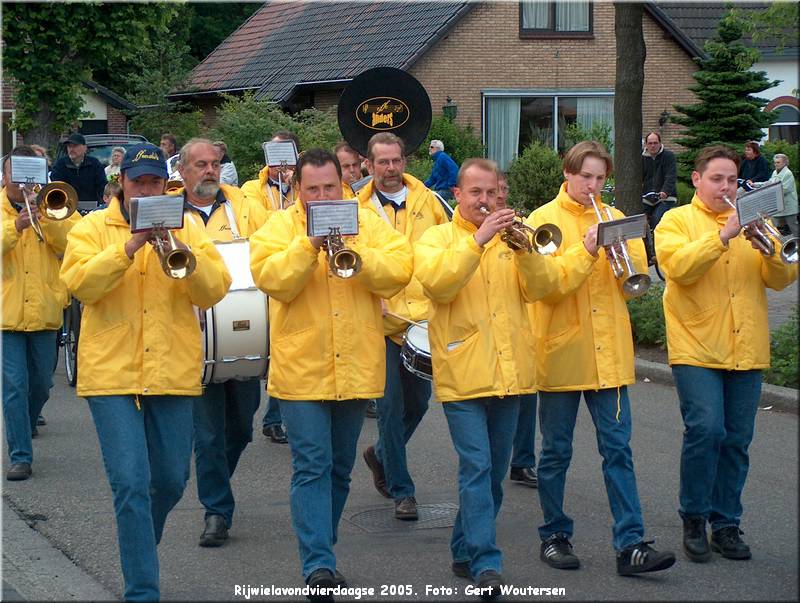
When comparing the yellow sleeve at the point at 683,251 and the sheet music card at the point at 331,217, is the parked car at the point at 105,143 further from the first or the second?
the sheet music card at the point at 331,217

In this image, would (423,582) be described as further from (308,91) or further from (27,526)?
(308,91)

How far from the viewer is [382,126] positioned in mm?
9250

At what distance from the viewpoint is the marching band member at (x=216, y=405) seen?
7016 millimetres

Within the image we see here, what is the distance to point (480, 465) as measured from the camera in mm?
5930

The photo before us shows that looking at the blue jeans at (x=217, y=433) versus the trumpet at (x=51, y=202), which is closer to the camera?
the blue jeans at (x=217, y=433)

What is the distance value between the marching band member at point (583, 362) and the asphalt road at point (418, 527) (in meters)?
0.28

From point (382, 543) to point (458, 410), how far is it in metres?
1.35

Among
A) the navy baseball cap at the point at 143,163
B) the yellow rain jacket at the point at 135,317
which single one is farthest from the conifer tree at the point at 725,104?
the yellow rain jacket at the point at 135,317

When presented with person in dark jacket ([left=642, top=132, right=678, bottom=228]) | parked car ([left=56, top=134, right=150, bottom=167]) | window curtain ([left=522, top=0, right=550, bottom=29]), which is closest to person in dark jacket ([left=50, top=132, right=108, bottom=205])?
person in dark jacket ([left=642, top=132, right=678, bottom=228])

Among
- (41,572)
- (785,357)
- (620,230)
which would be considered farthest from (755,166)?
(41,572)

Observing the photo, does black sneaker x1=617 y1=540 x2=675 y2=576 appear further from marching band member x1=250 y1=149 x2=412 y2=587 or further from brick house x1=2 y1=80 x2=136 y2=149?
brick house x1=2 y1=80 x2=136 y2=149

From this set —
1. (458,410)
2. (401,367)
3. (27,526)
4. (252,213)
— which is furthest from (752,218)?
(27,526)

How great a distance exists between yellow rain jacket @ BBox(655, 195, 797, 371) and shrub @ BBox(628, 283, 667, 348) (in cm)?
625

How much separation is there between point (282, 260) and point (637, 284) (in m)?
1.79
